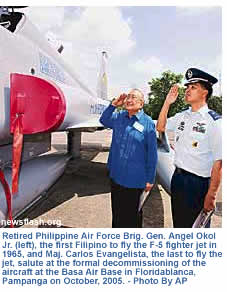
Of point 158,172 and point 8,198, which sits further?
point 158,172

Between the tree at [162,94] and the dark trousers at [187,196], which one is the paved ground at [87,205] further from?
the tree at [162,94]

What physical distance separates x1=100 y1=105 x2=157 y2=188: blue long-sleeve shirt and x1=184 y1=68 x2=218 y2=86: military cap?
32cm

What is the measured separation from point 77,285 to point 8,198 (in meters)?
0.70

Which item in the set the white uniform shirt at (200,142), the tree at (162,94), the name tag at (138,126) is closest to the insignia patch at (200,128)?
the white uniform shirt at (200,142)

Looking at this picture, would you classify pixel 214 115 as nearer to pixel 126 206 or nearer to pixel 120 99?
pixel 120 99

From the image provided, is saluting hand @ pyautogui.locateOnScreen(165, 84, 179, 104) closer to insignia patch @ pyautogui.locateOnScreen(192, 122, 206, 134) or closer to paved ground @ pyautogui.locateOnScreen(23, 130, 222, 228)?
insignia patch @ pyautogui.locateOnScreen(192, 122, 206, 134)

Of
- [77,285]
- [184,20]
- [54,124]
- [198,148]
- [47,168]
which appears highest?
[184,20]

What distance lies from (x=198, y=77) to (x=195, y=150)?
414mm

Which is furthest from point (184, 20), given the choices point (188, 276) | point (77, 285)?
point (77, 285)

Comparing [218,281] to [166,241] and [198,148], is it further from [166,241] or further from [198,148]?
[198,148]

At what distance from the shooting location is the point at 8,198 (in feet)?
5.76

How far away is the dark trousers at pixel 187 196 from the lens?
153 centimetres

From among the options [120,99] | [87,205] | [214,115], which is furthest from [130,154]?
[87,205]

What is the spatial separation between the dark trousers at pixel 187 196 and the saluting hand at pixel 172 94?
43cm
